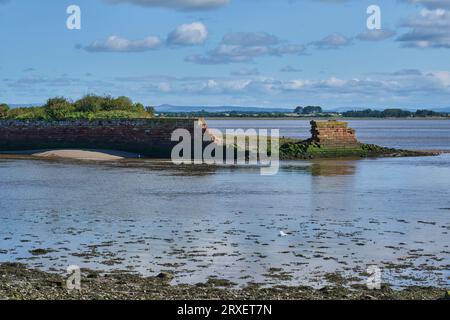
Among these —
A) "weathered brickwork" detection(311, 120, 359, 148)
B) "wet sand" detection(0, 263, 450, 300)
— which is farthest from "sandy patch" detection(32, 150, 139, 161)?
"wet sand" detection(0, 263, 450, 300)

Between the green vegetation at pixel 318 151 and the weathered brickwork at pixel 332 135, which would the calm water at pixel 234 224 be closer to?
the green vegetation at pixel 318 151

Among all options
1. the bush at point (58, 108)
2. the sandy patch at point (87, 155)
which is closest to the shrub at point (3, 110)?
the bush at point (58, 108)

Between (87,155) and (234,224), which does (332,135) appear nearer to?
(87,155)

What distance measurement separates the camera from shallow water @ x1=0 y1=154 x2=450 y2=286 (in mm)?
14625

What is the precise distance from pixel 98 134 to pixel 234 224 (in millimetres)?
30992

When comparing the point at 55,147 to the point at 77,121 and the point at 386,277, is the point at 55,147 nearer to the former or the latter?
the point at 77,121

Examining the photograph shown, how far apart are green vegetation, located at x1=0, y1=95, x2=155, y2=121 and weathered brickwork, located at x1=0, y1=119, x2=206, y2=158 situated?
966 millimetres

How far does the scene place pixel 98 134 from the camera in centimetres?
4941

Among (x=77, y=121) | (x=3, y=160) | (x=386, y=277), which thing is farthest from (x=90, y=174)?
(x=386, y=277)

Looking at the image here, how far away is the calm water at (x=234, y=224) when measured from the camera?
14.6 m

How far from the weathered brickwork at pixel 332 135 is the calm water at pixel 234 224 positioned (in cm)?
1192

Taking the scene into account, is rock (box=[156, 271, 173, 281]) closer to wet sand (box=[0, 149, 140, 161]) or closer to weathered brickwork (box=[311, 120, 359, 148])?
wet sand (box=[0, 149, 140, 161])

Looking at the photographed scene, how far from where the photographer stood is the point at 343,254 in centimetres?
1566

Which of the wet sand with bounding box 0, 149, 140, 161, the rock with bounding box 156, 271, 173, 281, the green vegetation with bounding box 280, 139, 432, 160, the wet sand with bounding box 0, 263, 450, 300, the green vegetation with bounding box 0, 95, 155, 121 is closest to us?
the wet sand with bounding box 0, 263, 450, 300
